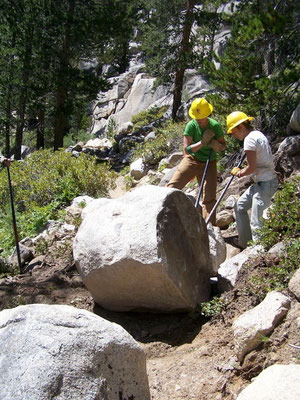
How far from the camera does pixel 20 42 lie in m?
19.0

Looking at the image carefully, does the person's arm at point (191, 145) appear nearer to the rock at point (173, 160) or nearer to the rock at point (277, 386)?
the rock at point (277, 386)

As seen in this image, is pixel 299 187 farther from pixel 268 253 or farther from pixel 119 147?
pixel 119 147

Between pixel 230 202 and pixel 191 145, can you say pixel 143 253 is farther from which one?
pixel 230 202

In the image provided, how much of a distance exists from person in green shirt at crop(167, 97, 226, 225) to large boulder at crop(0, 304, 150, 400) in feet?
12.2

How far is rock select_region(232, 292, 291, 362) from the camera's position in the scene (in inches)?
137

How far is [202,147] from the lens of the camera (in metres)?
6.41

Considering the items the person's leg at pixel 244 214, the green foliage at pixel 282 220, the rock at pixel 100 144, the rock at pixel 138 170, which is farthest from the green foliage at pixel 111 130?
the green foliage at pixel 282 220

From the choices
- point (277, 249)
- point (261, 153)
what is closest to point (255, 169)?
point (261, 153)

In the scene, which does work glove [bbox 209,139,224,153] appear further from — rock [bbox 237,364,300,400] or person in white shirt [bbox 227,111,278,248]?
rock [bbox 237,364,300,400]

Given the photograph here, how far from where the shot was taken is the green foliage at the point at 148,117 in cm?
2209

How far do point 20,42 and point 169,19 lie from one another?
20.3 feet

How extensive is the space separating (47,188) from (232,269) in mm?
6171

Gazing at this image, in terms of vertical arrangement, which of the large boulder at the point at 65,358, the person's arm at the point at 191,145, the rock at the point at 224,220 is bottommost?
the rock at the point at 224,220

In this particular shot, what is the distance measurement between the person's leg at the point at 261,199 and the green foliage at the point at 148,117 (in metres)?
16.4
